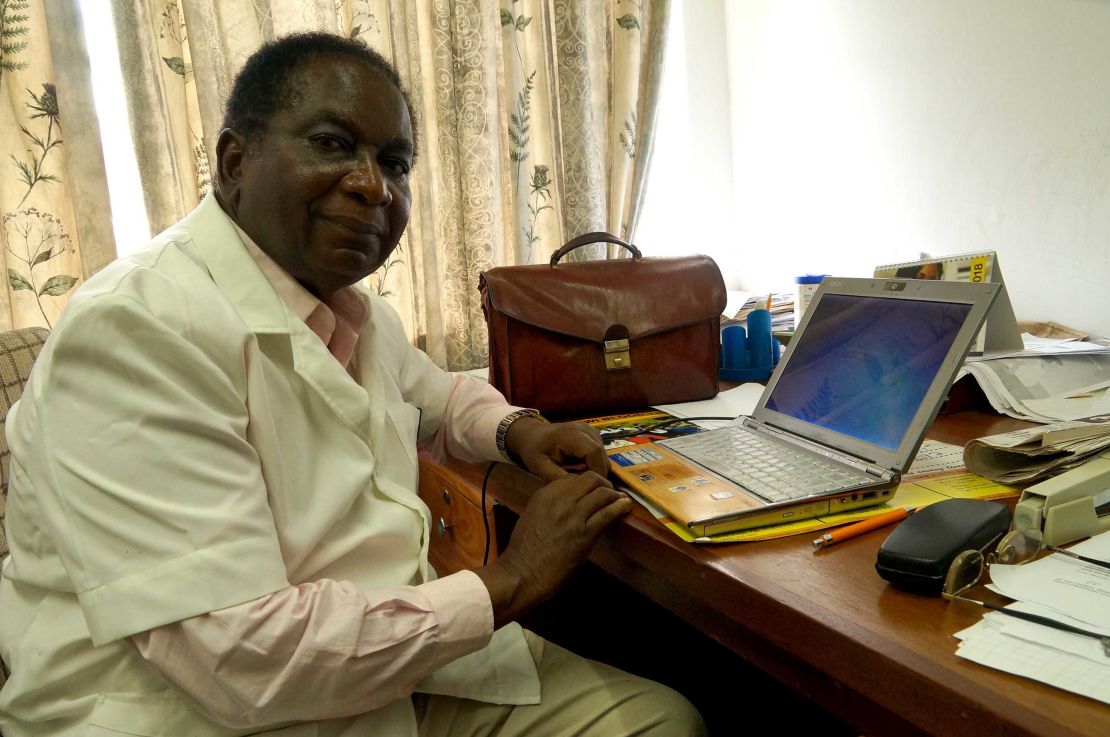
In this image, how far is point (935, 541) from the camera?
0.54 m

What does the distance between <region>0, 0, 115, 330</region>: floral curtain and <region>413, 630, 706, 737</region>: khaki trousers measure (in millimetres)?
1047

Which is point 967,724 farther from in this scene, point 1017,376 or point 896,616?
point 1017,376

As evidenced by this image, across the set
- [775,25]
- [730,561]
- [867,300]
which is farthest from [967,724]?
[775,25]

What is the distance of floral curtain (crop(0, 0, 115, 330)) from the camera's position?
1.27 m

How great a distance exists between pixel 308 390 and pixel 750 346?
2.82 feet

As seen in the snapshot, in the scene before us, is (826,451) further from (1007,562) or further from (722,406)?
(722,406)

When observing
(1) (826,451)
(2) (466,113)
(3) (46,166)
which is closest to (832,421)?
(1) (826,451)

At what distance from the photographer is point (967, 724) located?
412mm

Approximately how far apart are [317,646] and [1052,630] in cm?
51

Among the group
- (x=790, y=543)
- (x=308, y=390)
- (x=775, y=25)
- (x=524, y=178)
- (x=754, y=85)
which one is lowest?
(x=790, y=543)

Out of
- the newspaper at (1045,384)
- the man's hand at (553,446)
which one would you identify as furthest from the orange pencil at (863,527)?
the newspaper at (1045,384)

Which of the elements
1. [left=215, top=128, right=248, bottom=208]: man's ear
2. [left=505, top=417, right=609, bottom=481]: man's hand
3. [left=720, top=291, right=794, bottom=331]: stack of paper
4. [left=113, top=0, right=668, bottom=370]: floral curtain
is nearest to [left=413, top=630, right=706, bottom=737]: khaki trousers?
[left=505, top=417, right=609, bottom=481]: man's hand

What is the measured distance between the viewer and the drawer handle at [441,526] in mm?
1190

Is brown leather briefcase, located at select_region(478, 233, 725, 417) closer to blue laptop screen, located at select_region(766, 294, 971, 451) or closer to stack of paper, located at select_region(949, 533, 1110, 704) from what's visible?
blue laptop screen, located at select_region(766, 294, 971, 451)
